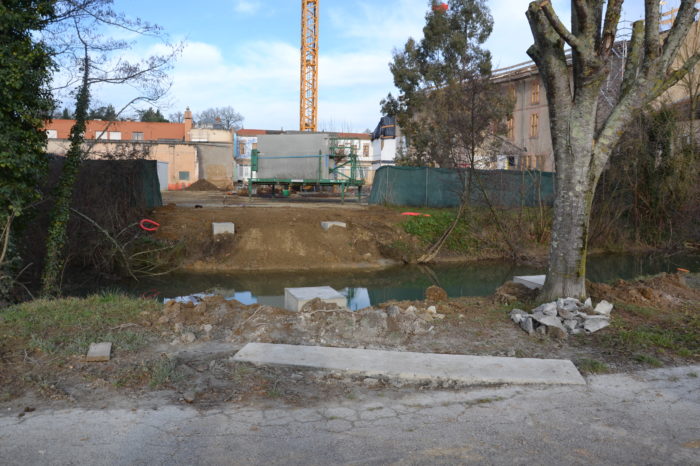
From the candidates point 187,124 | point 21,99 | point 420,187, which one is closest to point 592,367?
point 21,99

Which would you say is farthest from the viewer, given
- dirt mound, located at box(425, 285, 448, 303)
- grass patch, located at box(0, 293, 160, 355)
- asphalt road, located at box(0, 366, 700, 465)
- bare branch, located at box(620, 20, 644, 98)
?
dirt mound, located at box(425, 285, 448, 303)

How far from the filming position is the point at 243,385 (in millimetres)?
5062

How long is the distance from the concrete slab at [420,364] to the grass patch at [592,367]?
126 millimetres

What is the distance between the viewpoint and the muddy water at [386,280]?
43.4 feet

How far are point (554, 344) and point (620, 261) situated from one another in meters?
14.7

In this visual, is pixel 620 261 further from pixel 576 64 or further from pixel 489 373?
pixel 489 373

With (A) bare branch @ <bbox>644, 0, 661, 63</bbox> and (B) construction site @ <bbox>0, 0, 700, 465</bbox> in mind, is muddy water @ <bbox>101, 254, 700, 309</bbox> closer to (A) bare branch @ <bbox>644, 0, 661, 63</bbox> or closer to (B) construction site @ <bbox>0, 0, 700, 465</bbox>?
(B) construction site @ <bbox>0, 0, 700, 465</bbox>

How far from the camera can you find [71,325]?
6355 millimetres

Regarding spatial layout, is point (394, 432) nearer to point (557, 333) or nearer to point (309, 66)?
point (557, 333)

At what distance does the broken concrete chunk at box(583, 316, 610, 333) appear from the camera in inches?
264

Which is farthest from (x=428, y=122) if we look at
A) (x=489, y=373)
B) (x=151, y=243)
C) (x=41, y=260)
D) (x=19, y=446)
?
(x=19, y=446)

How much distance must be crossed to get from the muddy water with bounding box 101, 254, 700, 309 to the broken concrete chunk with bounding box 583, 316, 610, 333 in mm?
5737

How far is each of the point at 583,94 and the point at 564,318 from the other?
3008mm

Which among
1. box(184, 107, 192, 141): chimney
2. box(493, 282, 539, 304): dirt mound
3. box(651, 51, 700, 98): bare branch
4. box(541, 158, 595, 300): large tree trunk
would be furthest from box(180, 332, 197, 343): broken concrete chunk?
box(184, 107, 192, 141): chimney
